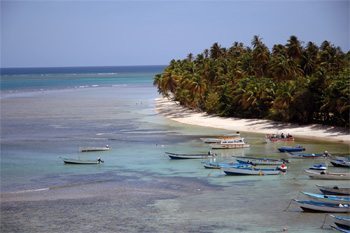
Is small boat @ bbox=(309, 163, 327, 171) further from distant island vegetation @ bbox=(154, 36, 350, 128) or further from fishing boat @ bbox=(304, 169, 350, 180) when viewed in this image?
distant island vegetation @ bbox=(154, 36, 350, 128)

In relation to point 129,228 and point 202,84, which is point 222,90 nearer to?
point 202,84

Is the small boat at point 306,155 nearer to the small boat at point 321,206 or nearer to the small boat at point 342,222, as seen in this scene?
the small boat at point 321,206

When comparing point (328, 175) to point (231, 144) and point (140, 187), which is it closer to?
point (140, 187)

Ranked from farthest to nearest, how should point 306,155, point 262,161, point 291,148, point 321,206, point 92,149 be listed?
1. point 92,149
2. point 291,148
3. point 306,155
4. point 262,161
5. point 321,206

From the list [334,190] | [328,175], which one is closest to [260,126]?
[328,175]

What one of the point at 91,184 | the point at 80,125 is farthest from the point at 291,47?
the point at 91,184

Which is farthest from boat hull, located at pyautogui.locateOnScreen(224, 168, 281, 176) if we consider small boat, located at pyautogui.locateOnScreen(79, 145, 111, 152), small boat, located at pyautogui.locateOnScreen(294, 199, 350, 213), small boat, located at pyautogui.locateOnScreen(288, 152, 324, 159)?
small boat, located at pyautogui.locateOnScreen(79, 145, 111, 152)
